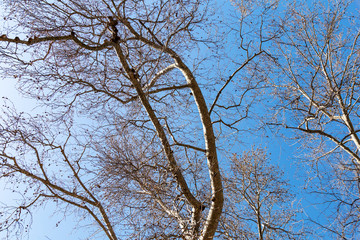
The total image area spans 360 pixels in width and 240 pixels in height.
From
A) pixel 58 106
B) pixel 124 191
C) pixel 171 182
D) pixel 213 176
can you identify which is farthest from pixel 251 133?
pixel 58 106

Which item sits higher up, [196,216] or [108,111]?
[108,111]

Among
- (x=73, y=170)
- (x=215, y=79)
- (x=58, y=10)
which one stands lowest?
(x=73, y=170)

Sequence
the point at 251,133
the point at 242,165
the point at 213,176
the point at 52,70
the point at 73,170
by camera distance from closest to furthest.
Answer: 1. the point at 52,70
2. the point at 213,176
3. the point at 251,133
4. the point at 73,170
5. the point at 242,165

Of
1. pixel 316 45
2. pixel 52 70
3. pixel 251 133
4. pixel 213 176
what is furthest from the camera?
pixel 316 45

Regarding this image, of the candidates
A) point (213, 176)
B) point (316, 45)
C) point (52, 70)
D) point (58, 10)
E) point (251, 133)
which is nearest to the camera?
point (58, 10)

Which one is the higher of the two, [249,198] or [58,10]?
[58,10]

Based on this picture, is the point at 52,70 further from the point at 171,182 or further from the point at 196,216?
the point at 196,216

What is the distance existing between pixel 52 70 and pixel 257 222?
4.73m

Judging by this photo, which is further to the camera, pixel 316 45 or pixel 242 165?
pixel 242 165

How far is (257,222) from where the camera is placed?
235 inches

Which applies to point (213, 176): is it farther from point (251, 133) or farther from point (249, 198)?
point (249, 198)

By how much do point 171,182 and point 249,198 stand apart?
250 cm

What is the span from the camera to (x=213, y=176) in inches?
192

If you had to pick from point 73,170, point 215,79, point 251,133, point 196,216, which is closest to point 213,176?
point 196,216
